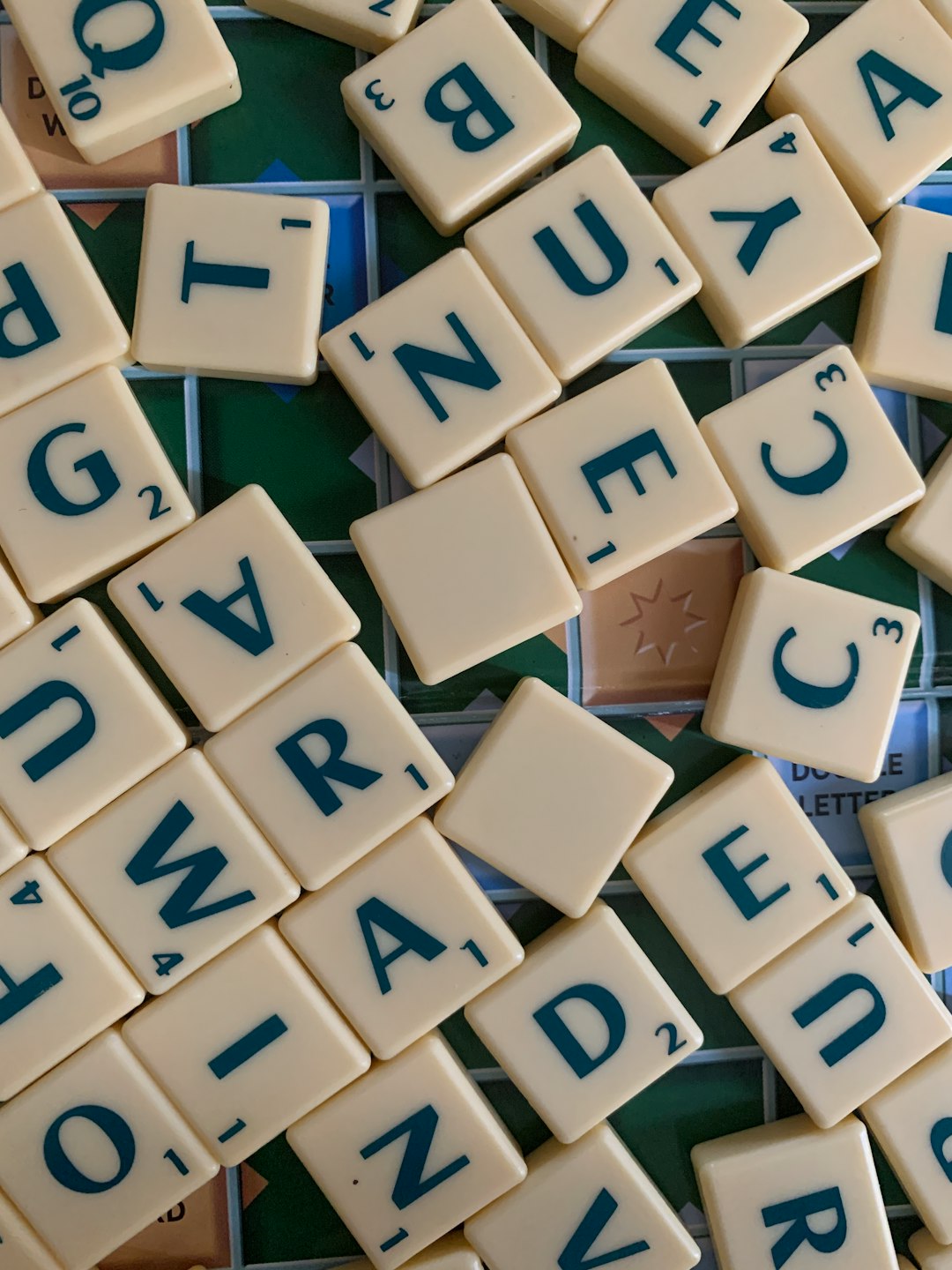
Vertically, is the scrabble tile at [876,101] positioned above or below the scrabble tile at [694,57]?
below

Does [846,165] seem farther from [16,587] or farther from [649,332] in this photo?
[16,587]

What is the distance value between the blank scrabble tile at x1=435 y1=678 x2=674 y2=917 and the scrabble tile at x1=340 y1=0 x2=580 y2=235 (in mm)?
365

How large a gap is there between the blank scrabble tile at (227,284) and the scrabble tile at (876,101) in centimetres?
38

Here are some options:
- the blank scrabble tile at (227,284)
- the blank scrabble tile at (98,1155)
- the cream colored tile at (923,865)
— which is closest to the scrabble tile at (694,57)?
the blank scrabble tile at (227,284)

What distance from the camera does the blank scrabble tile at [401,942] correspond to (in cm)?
66

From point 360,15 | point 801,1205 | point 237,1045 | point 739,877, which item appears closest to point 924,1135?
point 801,1205

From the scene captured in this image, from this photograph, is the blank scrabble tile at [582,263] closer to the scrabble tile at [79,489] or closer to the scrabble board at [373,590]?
the scrabble board at [373,590]

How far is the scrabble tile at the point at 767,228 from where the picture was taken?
0.70 m

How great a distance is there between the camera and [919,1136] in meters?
0.70

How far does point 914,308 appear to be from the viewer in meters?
0.72

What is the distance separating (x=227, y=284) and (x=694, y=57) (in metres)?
0.37

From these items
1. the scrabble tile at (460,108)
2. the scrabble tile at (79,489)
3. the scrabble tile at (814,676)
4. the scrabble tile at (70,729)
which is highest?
the scrabble tile at (460,108)

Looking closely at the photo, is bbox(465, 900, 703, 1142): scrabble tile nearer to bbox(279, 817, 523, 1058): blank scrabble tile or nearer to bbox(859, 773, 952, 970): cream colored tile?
bbox(279, 817, 523, 1058): blank scrabble tile

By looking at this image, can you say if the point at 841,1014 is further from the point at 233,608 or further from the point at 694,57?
the point at 694,57
